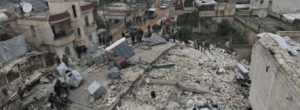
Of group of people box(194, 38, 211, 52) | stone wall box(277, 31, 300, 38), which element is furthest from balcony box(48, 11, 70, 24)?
stone wall box(277, 31, 300, 38)

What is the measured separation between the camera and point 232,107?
1205cm

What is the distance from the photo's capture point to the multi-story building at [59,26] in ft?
69.7

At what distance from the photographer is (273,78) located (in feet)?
28.7

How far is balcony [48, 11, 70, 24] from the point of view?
20.9 meters

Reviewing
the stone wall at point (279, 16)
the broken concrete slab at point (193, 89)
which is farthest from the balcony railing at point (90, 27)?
the stone wall at point (279, 16)

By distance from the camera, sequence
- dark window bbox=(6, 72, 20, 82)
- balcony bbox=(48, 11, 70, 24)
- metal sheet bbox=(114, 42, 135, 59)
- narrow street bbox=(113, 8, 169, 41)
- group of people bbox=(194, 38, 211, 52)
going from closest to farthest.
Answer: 1. dark window bbox=(6, 72, 20, 82)
2. metal sheet bbox=(114, 42, 135, 59)
3. group of people bbox=(194, 38, 211, 52)
4. balcony bbox=(48, 11, 70, 24)
5. narrow street bbox=(113, 8, 169, 41)

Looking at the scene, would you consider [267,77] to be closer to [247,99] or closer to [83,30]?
[247,99]

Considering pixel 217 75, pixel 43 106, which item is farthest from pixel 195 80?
pixel 43 106

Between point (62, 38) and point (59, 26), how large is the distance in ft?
9.48

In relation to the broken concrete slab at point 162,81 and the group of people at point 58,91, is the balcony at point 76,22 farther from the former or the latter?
the broken concrete slab at point 162,81

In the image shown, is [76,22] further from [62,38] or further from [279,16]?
[279,16]

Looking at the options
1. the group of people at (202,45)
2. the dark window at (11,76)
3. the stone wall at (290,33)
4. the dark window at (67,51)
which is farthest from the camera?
the dark window at (67,51)

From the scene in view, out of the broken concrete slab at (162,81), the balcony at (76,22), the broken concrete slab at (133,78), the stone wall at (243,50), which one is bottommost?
the stone wall at (243,50)

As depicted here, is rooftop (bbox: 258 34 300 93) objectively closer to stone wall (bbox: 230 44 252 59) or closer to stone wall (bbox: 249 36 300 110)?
stone wall (bbox: 249 36 300 110)
